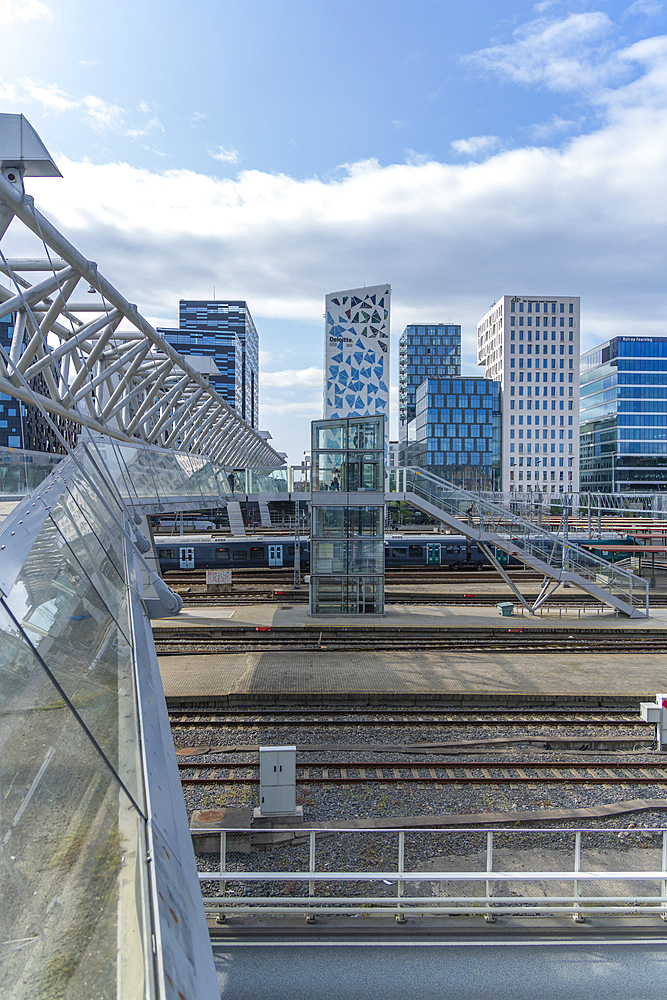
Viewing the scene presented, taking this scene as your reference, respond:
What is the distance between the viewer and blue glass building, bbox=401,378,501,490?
7269 cm

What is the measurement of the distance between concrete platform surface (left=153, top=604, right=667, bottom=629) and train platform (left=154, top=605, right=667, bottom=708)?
2.52 m

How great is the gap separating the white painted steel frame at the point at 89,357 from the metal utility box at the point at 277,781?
5.08 meters

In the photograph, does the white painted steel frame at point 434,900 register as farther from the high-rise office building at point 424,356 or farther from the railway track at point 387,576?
the high-rise office building at point 424,356

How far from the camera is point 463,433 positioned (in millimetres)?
73812

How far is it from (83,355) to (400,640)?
11530mm

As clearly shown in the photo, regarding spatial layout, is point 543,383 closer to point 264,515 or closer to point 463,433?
point 463,433

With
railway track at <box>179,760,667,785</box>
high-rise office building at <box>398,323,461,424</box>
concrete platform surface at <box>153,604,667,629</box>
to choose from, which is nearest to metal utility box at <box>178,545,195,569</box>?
concrete platform surface at <box>153,604,667,629</box>

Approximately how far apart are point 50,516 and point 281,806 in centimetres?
560

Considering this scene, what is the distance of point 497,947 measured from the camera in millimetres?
5500

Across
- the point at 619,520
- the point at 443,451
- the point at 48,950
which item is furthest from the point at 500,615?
the point at 443,451

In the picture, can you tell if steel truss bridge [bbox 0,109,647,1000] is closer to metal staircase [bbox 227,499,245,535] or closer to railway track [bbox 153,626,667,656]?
railway track [bbox 153,626,667,656]

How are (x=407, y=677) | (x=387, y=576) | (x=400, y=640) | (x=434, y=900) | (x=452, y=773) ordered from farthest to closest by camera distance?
(x=387, y=576), (x=400, y=640), (x=407, y=677), (x=452, y=773), (x=434, y=900)

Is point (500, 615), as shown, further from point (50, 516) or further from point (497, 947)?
point (50, 516)

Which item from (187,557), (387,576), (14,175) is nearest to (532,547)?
(387,576)
